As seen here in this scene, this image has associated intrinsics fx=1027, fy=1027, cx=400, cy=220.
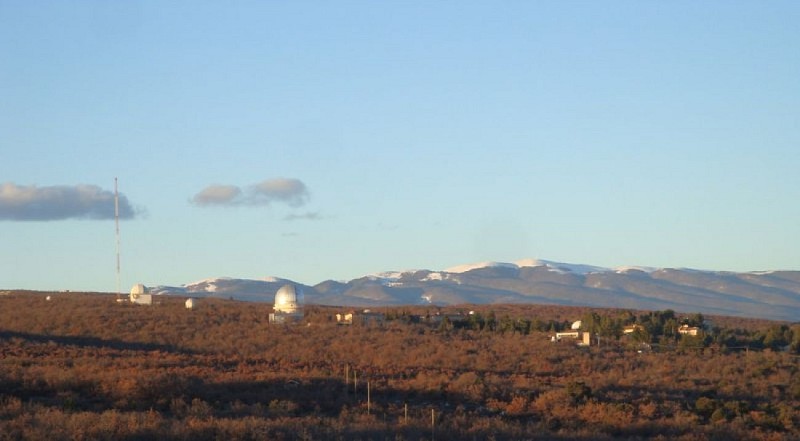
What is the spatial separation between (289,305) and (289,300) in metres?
0.59

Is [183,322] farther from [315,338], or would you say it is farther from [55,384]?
[55,384]

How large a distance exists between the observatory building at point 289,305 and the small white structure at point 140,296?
10.5 metres

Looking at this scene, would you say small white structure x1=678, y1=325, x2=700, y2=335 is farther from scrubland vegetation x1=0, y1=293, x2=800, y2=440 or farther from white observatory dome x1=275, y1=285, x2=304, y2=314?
white observatory dome x1=275, y1=285, x2=304, y2=314

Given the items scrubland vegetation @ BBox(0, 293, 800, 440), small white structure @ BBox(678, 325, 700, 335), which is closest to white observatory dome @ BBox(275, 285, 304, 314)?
scrubland vegetation @ BBox(0, 293, 800, 440)

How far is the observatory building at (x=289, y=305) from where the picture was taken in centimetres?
6769

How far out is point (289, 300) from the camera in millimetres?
71312

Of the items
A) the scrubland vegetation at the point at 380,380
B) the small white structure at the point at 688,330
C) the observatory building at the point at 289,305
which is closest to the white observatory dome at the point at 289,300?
the observatory building at the point at 289,305

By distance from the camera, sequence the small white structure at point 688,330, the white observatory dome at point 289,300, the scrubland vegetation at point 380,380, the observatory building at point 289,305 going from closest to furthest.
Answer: the scrubland vegetation at point 380,380
the small white structure at point 688,330
the observatory building at point 289,305
the white observatory dome at point 289,300

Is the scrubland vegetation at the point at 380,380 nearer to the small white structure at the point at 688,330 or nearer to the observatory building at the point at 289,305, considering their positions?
the small white structure at the point at 688,330

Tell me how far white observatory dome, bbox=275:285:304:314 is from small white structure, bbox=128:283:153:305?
34.4 feet

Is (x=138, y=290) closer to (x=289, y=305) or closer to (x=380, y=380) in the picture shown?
(x=289, y=305)

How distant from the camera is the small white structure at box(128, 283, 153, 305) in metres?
75.9

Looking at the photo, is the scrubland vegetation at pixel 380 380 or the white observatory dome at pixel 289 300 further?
the white observatory dome at pixel 289 300

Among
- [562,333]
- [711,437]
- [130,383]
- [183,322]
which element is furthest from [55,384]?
[562,333]
